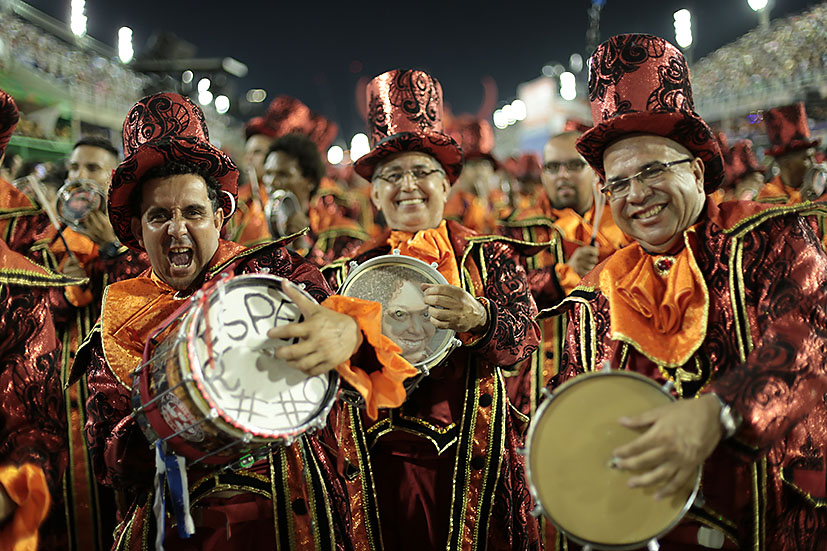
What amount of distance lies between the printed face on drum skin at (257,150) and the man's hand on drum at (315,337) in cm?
464

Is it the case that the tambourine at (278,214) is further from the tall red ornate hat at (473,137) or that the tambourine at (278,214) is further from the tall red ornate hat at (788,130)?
the tall red ornate hat at (788,130)

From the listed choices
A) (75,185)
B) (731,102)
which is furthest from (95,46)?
(731,102)

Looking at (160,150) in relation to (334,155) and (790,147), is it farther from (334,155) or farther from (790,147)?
(334,155)

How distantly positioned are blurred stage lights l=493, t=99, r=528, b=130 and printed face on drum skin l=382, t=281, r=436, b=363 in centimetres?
3447

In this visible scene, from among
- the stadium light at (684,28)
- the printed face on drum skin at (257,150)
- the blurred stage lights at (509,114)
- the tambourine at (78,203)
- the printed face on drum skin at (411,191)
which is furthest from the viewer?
the blurred stage lights at (509,114)

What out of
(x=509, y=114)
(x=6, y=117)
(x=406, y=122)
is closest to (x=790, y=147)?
(x=406, y=122)

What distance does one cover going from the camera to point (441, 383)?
120 inches

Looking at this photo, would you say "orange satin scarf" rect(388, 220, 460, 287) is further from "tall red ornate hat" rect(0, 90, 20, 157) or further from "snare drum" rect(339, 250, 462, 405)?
"tall red ornate hat" rect(0, 90, 20, 157)

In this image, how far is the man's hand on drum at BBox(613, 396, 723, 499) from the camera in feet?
4.80

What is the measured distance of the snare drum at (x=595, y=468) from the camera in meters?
1.55

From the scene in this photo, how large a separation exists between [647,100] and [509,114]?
3645cm

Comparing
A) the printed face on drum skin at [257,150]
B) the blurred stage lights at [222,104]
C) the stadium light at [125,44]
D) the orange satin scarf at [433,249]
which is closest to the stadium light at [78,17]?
the stadium light at [125,44]

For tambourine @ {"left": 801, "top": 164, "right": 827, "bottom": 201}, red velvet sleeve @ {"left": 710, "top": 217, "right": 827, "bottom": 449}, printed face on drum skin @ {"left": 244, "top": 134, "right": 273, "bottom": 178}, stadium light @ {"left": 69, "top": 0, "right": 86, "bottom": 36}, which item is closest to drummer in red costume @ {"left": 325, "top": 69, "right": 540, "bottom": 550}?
red velvet sleeve @ {"left": 710, "top": 217, "right": 827, "bottom": 449}

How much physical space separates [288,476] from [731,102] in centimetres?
1719
